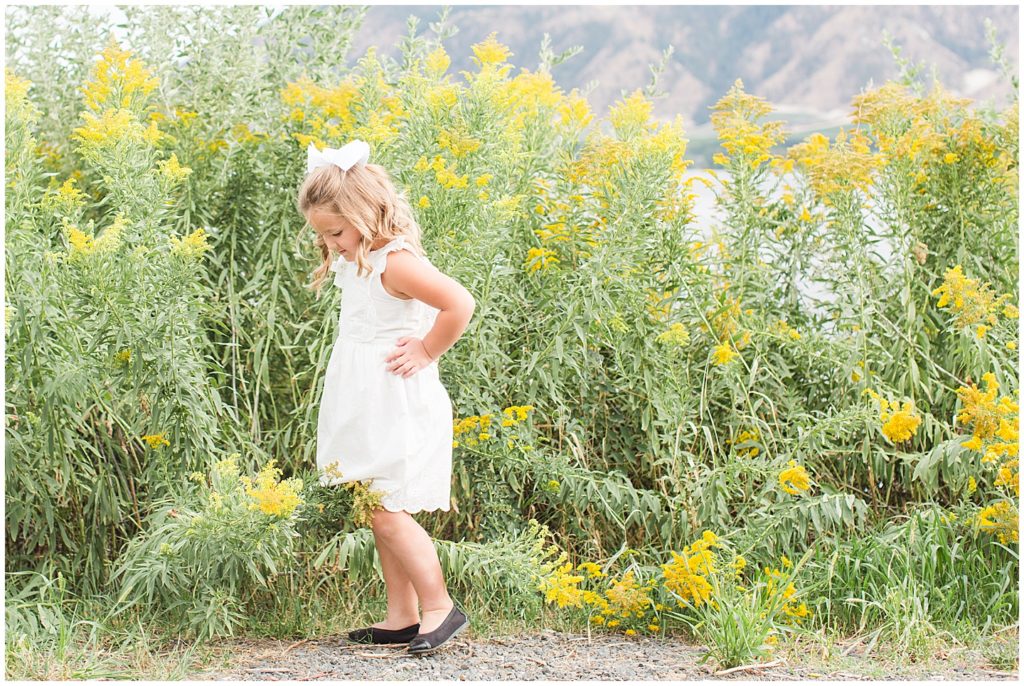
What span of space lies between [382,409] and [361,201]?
1.73ft

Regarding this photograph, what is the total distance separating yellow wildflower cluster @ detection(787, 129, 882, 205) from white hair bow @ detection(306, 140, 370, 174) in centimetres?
161

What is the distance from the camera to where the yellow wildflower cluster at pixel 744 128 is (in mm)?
3408

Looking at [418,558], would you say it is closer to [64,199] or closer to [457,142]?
[457,142]

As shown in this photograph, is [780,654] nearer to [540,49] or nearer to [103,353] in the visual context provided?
[103,353]

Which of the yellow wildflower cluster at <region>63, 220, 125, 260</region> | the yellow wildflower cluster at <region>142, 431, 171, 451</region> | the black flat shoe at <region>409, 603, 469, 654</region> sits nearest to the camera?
the yellow wildflower cluster at <region>63, 220, 125, 260</region>

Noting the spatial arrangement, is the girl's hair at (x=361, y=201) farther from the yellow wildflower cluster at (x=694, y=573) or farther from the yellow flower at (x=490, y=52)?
the yellow wildflower cluster at (x=694, y=573)

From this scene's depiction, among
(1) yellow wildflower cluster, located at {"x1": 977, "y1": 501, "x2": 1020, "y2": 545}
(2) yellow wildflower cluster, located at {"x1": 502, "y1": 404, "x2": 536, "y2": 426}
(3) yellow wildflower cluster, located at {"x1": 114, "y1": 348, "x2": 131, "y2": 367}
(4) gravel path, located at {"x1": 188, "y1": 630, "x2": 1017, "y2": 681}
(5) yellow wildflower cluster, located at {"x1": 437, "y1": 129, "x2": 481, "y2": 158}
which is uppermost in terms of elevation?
(5) yellow wildflower cluster, located at {"x1": 437, "y1": 129, "x2": 481, "y2": 158}

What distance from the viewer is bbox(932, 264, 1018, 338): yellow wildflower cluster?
3.06 metres

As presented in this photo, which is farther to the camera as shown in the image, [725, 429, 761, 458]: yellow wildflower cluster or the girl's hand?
[725, 429, 761, 458]: yellow wildflower cluster

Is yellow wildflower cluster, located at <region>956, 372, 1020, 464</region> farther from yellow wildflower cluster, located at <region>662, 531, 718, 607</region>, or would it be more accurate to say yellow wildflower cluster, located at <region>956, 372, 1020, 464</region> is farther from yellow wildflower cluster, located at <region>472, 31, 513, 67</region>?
yellow wildflower cluster, located at <region>472, 31, 513, 67</region>

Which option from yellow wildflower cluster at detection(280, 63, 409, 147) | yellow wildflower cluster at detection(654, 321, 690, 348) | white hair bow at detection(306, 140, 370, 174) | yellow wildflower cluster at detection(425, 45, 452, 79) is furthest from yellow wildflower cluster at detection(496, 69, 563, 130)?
yellow wildflower cluster at detection(654, 321, 690, 348)

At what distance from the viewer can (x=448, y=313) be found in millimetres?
2539

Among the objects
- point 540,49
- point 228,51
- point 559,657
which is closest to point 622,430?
point 559,657

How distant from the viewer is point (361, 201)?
2.56 m
